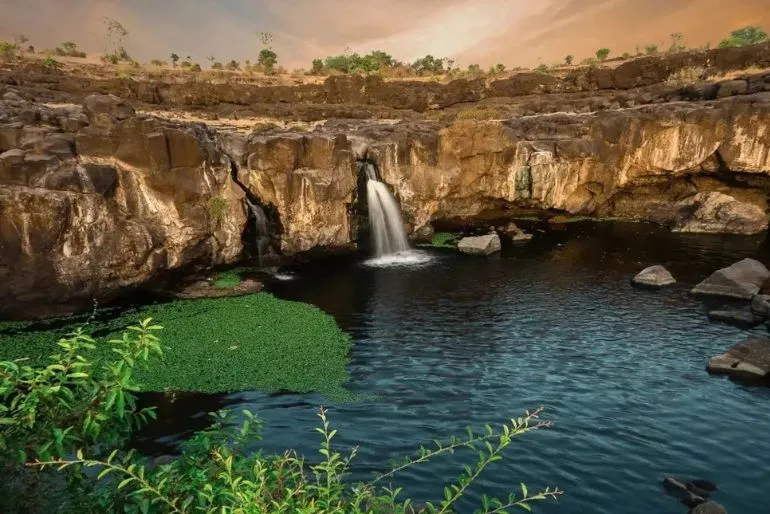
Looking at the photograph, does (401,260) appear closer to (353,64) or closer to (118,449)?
(118,449)

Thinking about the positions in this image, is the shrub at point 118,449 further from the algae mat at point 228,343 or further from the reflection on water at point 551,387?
the algae mat at point 228,343

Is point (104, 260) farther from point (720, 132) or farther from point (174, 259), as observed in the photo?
point (720, 132)

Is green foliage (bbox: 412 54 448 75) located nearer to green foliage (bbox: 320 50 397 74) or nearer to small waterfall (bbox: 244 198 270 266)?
green foliage (bbox: 320 50 397 74)

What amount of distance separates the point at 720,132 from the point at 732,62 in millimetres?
23924

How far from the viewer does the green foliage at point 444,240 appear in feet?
128

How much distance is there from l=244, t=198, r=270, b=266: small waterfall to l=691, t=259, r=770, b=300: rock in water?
24.8 metres

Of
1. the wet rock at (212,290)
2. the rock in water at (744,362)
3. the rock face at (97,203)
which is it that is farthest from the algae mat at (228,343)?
the rock in water at (744,362)

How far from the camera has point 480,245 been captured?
35.9 metres

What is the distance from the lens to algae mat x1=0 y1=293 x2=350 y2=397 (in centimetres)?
1733

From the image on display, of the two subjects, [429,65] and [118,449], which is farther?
[429,65]

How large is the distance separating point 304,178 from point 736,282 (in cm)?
2448

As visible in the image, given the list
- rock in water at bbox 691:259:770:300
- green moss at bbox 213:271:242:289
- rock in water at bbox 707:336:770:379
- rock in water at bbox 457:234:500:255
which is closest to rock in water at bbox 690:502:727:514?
rock in water at bbox 707:336:770:379

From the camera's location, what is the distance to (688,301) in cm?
2555

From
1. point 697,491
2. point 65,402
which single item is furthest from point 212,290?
point 697,491
